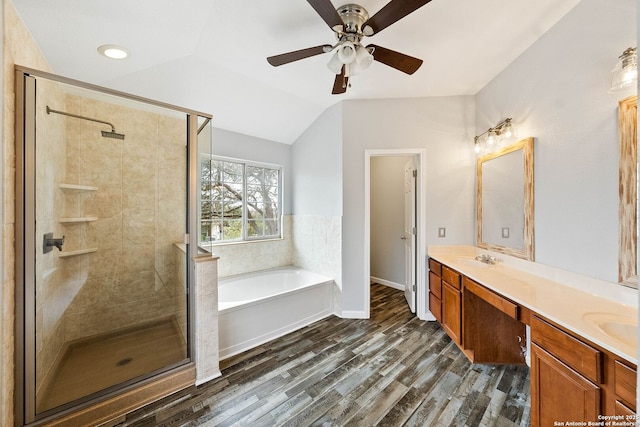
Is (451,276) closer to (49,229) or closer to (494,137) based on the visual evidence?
(494,137)

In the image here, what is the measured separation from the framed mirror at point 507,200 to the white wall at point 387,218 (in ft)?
5.01

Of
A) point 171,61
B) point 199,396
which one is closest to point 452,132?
point 171,61

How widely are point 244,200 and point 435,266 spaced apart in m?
2.69

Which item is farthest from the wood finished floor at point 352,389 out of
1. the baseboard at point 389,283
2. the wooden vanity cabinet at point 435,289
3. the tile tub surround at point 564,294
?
the baseboard at point 389,283

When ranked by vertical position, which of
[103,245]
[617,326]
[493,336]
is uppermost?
[103,245]

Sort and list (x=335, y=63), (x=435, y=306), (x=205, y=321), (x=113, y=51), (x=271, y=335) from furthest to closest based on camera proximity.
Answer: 1. (x=435, y=306)
2. (x=271, y=335)
3. (x=205, y=321)
4. (x=113, y=51)
5. (x=335, y=63)

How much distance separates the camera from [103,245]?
2447 millimetres

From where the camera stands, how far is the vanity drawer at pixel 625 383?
2.95 feet

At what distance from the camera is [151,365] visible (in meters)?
1.92

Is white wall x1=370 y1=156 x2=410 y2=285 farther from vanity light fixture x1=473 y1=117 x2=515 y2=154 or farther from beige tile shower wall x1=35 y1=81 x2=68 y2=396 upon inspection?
beige tile shower wall x1=35 y1=81 x2=68 y2=396

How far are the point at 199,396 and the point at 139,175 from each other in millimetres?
2208

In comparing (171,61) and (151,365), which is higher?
(171,61)

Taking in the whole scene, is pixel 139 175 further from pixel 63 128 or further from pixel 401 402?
pixel 401 402

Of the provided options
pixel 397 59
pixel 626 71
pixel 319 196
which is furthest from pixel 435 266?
pixel 397 59
